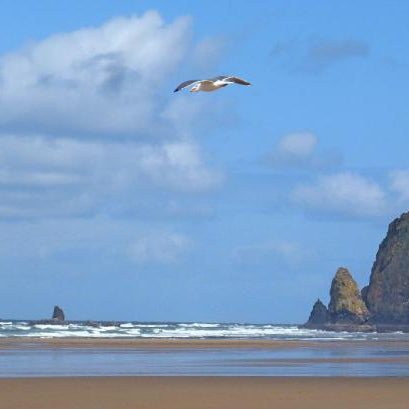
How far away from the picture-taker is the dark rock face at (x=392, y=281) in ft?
387

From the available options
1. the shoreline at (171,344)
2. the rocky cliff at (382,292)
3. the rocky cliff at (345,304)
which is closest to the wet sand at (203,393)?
the shoreline at (171,344)

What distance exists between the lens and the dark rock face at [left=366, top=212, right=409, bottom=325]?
11800 centimetres

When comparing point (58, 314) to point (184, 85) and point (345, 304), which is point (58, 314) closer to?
point (345, 304)

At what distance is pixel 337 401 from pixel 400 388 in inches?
107

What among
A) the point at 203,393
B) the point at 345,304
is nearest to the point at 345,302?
the point at 345,304

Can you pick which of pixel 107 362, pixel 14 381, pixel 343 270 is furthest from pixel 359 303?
pixel 14 381

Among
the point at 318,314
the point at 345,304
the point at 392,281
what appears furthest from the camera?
the point at 318,314

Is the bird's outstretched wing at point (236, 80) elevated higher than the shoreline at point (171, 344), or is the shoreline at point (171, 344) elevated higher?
the bird's outstretched wing at point (236, 80)

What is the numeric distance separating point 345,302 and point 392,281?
7368 mm

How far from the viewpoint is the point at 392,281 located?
121062 millimetres

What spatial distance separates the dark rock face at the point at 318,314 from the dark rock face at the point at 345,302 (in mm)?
7693

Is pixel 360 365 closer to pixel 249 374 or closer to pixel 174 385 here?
pixel 249 374

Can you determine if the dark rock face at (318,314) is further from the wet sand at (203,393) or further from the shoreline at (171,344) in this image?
the wet sand at (203,393)

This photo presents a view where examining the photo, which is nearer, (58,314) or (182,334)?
(182,334)
